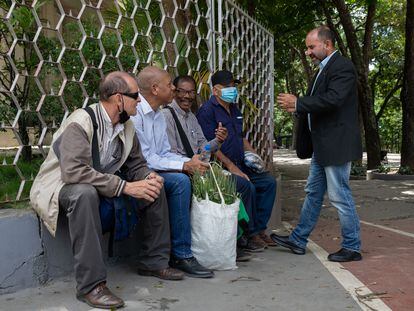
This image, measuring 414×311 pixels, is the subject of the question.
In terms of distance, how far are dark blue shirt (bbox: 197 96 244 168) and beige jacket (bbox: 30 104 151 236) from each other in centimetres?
146

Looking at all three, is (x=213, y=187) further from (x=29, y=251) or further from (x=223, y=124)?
(x=29, y=251)

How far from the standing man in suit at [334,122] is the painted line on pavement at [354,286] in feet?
0.53

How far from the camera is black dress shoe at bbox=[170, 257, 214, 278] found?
371 cm

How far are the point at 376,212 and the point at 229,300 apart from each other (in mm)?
4236

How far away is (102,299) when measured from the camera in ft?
10.1

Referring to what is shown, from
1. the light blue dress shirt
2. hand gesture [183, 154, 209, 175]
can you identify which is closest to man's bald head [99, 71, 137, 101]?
the light blue dress shirt

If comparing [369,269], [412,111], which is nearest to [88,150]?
[369,269]

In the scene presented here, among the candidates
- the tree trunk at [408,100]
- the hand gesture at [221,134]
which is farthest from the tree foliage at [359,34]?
the hand gesture at [221,134]

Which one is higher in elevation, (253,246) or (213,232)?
(213,232)

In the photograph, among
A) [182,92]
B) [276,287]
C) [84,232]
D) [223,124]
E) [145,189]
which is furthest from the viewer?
[223,124]

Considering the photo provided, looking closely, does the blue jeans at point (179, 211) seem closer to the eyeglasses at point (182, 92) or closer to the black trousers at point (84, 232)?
the black trousers at point (84, 232)

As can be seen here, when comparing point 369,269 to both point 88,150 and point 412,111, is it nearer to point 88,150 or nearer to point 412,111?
point 88,150

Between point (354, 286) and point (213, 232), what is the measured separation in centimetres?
103

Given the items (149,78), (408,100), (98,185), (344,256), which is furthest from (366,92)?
(98,185)
